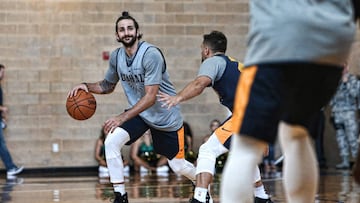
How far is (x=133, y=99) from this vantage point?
7641 millimetres

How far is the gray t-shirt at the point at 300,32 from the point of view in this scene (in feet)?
11.7

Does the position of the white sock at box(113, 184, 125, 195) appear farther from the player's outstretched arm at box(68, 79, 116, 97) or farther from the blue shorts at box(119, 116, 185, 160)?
the player's outstretched arm at box(68, 79, 116, 97)

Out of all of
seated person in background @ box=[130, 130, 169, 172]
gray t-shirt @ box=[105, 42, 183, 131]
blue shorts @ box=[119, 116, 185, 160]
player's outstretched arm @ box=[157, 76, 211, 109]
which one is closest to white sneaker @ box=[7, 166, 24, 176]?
seated person in background @ box=[130, 130, 169, 172]

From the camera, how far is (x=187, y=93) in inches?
245

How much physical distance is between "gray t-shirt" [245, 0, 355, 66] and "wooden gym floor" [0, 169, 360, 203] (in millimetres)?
4525

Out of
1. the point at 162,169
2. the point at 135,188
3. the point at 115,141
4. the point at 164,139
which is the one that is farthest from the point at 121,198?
the point at 162,169

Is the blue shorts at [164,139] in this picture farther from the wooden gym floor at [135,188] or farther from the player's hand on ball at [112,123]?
the wooden gym floor at [135,188]

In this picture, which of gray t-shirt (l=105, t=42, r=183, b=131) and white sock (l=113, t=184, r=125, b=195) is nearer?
gray t-shirt (l=105, t=42, r=183, b=131)

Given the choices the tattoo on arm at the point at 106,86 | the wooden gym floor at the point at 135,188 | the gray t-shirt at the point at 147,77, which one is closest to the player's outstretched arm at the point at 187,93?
the gray t-shirt at the point at 147,77

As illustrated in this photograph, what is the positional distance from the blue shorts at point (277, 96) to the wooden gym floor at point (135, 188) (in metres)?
4.50

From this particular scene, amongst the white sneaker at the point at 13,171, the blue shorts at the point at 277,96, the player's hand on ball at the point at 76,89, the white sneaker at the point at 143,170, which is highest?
the player's hand on ball at the point at 76,89

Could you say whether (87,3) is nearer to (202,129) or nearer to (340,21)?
(202,129)

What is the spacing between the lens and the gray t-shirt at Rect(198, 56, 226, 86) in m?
6.79

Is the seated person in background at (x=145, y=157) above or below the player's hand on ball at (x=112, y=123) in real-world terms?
below
